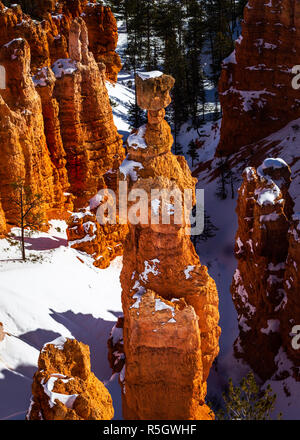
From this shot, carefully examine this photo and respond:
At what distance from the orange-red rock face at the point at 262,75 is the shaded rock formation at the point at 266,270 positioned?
807 inches

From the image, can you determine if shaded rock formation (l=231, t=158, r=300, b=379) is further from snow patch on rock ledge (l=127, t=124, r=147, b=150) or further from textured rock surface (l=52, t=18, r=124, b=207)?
textured rock surface (l=52, t=18, r=124, b=207)

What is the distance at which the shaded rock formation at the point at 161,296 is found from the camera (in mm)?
13336

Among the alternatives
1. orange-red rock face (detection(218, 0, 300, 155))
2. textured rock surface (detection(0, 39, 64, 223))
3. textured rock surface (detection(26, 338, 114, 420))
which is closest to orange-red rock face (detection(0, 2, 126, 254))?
textured rock surface (detection(0, 39, 64, 223))

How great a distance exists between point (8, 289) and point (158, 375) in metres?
10.3

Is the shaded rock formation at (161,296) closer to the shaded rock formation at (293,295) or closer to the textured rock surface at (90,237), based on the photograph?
the shaded rock formation at (293,295)

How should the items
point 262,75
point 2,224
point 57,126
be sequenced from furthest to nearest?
point 262,75 → point 57,126 → point 2,224

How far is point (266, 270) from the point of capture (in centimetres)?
1950

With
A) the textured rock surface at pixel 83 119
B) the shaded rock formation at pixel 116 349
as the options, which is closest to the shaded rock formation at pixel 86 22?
the textured rock surface at pixel 83 119

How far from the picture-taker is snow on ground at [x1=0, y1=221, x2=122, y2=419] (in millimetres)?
17875

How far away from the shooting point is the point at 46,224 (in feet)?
96.6

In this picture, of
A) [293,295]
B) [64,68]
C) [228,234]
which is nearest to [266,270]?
[293,295]

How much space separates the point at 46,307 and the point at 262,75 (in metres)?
28.2

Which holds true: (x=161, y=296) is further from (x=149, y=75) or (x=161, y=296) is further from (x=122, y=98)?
(x=122, y=98)

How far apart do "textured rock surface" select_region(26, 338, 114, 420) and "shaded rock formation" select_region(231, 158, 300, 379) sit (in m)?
9.00
